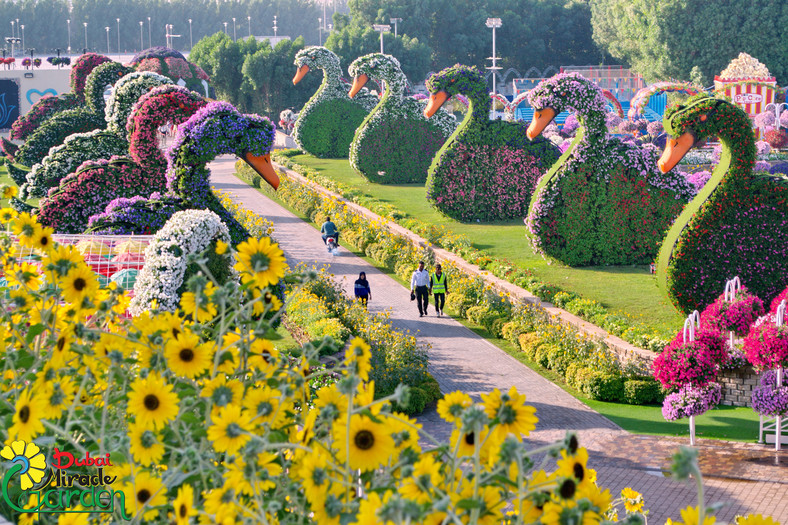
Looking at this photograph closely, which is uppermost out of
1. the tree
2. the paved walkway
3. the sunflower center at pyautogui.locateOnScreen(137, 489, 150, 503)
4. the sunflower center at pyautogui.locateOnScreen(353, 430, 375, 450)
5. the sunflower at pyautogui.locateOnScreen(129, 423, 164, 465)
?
the tree

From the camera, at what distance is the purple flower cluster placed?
407 inches

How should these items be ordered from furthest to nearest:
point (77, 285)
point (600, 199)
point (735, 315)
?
point (600, 199) → point (735, 315) → point (77, 285)

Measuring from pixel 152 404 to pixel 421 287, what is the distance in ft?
43.2

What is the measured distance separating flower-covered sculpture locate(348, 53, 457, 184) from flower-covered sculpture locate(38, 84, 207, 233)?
1165 cm

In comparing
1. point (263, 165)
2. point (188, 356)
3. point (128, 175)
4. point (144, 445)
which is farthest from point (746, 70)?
point (144, 445)

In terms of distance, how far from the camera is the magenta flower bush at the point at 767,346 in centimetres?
1014

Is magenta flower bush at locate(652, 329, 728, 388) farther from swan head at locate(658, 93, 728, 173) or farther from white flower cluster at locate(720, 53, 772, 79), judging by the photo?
white flower cluster at locate(720, 53, 772, 79)

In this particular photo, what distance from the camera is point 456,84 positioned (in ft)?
76.7

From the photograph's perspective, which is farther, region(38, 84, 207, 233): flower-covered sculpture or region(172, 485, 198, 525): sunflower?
region(38, 84, 207, 233): flower-covered sculpture

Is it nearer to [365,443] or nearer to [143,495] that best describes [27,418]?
[143,495]

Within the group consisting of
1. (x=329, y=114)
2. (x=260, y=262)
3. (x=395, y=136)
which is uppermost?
(x=329, y=114)

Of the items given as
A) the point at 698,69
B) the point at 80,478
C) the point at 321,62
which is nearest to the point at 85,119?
the point at 321,62

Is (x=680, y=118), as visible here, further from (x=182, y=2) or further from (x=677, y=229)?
(x=182, y=2)

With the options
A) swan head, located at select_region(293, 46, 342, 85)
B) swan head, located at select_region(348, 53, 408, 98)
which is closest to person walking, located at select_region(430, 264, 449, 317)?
swan head, located at select_region(348, 53, 408, 98)
